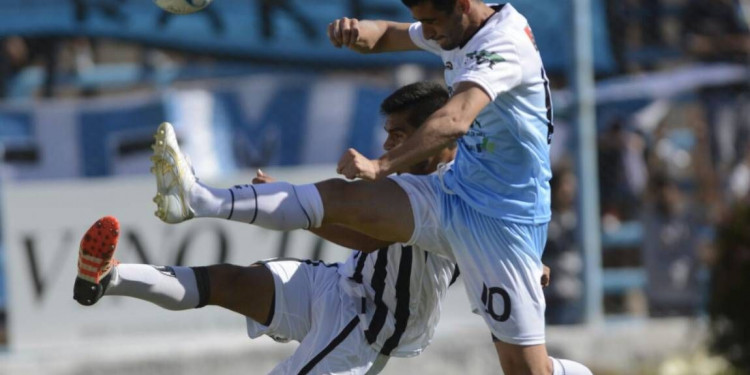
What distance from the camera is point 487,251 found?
5.81m

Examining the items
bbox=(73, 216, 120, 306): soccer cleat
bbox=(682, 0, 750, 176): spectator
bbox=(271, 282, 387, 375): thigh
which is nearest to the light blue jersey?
bbox=(271, 282, 387, 375): thigh

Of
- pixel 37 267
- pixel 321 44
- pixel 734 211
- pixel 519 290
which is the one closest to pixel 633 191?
pixel 734 211

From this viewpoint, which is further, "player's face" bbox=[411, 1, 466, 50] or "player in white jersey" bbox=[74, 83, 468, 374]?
"player in white jersey" bbox=[74, 83, 468, 374]

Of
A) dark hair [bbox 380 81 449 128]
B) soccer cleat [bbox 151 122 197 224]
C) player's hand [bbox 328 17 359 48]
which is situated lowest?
soccer cleat [bbox 151 122 197 224]

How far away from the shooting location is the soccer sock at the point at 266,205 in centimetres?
551

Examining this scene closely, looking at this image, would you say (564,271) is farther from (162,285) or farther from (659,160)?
(162,285)

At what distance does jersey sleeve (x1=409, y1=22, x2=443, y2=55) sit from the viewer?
20.3 ft

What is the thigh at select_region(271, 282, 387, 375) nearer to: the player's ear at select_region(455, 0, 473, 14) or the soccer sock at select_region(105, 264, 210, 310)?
the soccer sock at select_region(105, 264, 210, 310)

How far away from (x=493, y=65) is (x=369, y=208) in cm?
76

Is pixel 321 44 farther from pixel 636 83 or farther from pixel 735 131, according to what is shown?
pixel 735 131

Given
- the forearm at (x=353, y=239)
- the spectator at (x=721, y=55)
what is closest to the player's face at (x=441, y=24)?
the forearm at (x=353, y=239)

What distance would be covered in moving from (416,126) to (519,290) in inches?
35.0

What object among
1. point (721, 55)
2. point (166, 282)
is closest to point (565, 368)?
point (166, 282)

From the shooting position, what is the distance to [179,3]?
19.6ft
